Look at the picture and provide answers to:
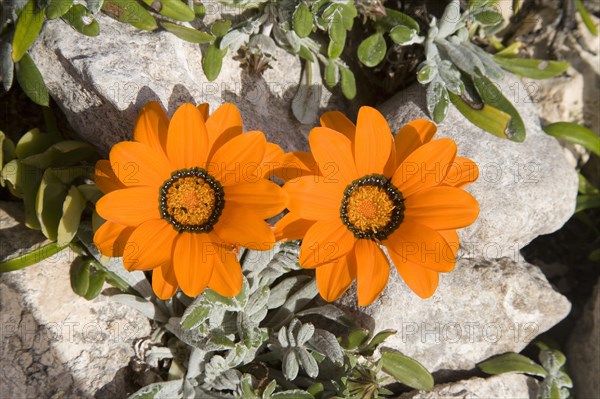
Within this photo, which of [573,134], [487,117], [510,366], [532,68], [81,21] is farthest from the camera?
[532,68]

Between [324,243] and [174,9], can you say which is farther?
[174,9]

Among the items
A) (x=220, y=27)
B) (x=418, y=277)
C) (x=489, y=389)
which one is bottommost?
(x=489, y=389)

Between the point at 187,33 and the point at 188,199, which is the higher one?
the point at 187,33

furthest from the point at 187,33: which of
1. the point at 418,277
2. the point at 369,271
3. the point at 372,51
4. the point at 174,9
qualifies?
Answer: the point at 418,277

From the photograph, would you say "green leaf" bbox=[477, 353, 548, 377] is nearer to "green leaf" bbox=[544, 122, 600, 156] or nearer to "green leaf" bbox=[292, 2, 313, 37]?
"green leaf" bbox=[544, 122, 600, 156]

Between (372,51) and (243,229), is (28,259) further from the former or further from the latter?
(372,51)
